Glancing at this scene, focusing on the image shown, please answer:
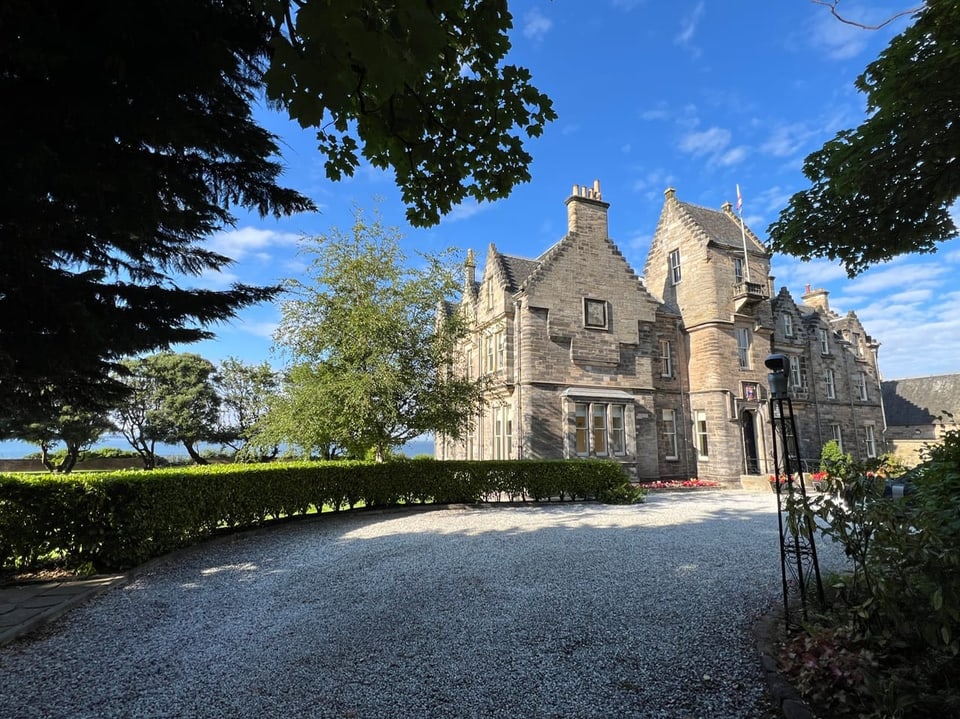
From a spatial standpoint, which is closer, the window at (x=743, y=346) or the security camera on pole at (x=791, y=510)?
the security camera on pole at (x=791, y=510)

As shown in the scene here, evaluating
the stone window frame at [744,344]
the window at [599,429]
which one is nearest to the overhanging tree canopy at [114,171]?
the window at [599,429]

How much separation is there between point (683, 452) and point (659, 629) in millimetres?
20254

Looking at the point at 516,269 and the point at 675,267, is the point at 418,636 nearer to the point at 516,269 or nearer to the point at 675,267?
the point at 516,269

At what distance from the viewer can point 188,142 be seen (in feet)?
12.1

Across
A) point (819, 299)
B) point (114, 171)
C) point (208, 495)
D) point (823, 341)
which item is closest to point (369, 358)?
point (208, 495)

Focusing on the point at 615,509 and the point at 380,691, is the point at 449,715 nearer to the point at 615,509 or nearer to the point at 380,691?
the point at 380,691

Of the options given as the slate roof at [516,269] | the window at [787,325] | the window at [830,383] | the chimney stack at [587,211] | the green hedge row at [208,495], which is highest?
the chimney stack at [587,211]

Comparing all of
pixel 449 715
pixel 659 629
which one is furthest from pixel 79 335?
pixel 659 629

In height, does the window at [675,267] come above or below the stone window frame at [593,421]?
above

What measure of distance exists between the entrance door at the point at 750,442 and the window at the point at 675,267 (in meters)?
8.07

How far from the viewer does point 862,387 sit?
31531 millimetres

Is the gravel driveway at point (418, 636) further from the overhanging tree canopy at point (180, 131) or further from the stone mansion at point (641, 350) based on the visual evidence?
the stone mansion at point (641, 350)

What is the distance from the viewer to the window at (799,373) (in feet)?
90.2

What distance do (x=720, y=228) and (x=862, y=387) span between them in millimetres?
16205
